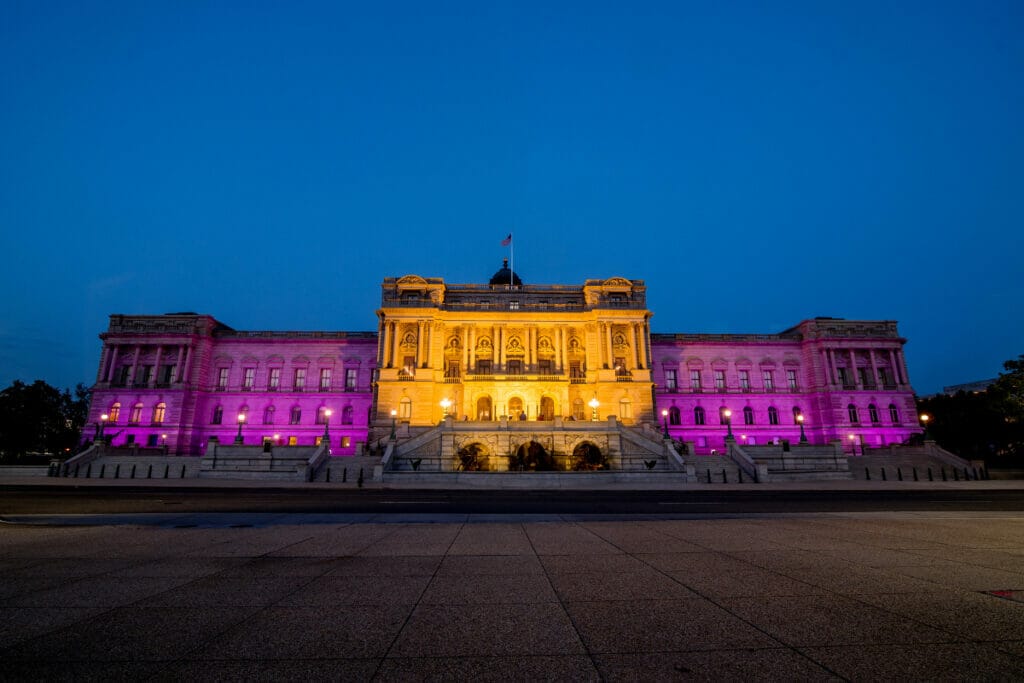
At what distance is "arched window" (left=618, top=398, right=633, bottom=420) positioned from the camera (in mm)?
52594

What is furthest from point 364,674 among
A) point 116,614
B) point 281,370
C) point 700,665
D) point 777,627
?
point 281,370

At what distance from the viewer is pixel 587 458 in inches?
1517

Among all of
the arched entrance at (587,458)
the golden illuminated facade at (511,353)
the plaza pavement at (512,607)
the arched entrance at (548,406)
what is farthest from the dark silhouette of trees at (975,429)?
the plaza pavement at (512,607)

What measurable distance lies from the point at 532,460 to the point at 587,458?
4.98 m

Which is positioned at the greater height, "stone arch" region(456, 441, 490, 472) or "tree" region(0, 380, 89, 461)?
"tree" region(0, 380, 89, 461)

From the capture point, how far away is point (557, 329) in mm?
56719

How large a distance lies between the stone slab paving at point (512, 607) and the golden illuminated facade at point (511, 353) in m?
42.7

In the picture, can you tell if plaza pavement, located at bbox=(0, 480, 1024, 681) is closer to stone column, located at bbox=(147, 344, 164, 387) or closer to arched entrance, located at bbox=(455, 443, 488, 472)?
arched entrance, located at bbox=(455, 443, 488, 472)

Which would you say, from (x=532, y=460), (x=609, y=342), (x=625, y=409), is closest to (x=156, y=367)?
(x=532, y=460)

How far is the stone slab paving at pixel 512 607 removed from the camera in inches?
137

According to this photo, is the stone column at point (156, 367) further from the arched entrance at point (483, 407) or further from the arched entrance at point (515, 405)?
the arched entrance at point (515, 405)

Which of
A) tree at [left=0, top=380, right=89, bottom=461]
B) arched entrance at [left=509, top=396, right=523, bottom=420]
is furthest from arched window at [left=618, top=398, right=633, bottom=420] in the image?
tree at [left=0, top=380, right=89, bottom=461]

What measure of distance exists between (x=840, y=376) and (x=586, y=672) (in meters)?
A: 71.3

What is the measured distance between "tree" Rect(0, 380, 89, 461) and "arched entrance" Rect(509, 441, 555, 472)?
49.6m
